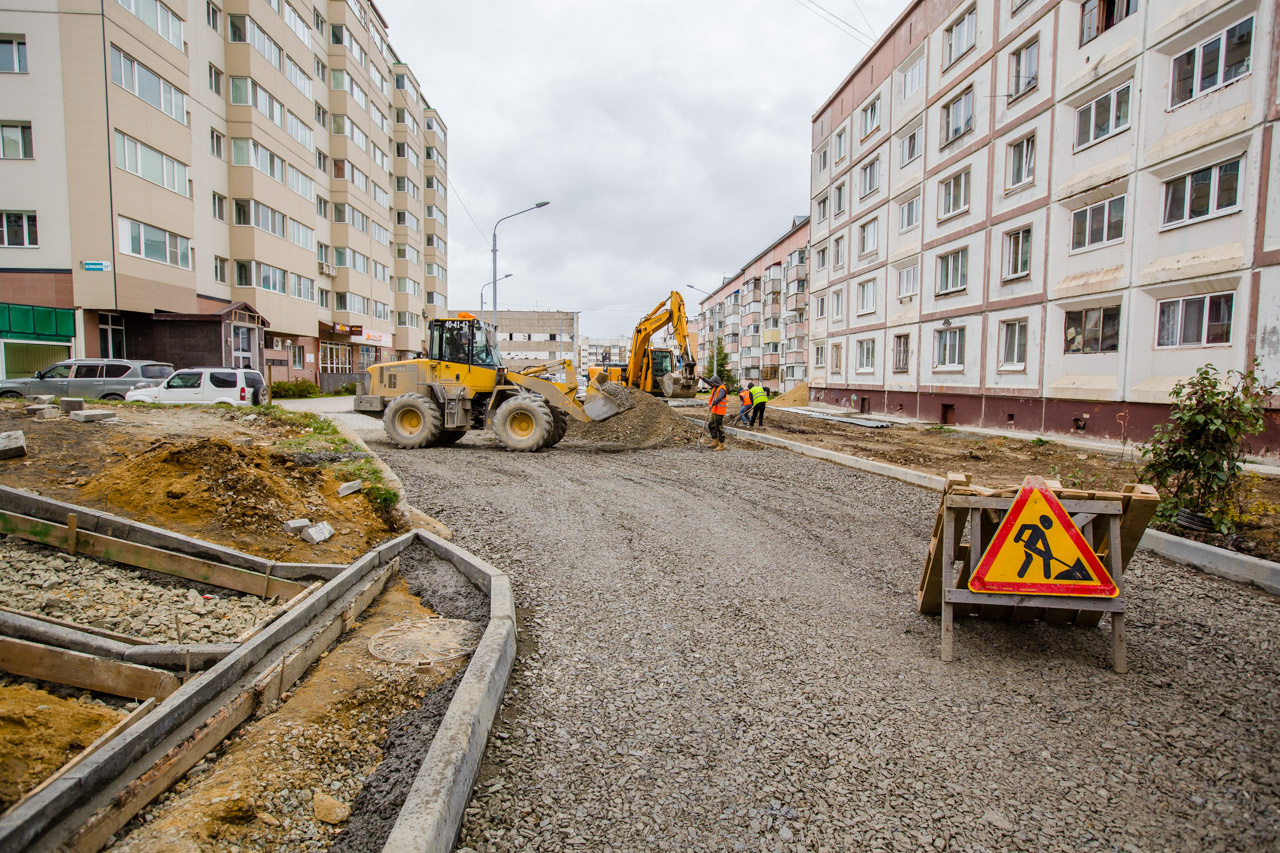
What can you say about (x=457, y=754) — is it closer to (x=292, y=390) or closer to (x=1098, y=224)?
(x=1098, y=224)

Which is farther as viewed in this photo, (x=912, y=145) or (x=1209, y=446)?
(x=912, y=145)

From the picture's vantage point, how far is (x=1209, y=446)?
6.76m

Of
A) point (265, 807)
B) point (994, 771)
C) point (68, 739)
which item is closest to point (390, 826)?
point (265, 807)

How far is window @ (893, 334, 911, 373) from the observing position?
2566 centimetres

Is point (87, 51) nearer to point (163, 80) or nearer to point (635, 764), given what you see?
point (163, 80)

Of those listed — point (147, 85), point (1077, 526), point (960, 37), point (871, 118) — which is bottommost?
point (1077, 526)

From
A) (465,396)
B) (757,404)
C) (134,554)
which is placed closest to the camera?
(134,554)

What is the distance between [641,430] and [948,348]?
41.5 feet

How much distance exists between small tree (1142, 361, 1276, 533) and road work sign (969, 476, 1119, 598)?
385cm

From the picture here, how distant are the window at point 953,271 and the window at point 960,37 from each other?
667 centimetres

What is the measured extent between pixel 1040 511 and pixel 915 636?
1206 millimetres

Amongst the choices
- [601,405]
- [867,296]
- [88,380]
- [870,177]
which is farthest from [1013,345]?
[88,380]

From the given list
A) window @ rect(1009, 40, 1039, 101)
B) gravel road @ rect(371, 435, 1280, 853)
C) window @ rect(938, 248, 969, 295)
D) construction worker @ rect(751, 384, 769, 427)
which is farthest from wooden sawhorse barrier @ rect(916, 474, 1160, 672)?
window @ rect(938, 248, 969, 295)

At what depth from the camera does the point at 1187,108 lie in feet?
46.3
